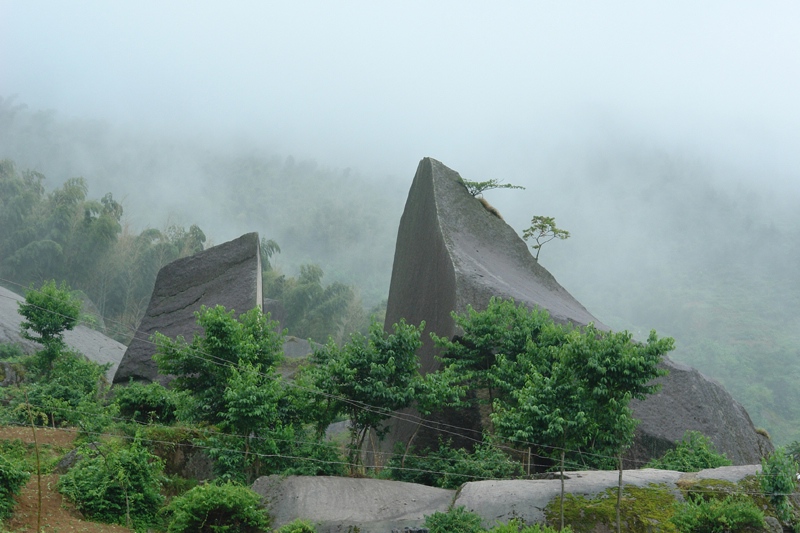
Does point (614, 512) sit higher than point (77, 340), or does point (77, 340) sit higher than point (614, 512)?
point (77, 340)

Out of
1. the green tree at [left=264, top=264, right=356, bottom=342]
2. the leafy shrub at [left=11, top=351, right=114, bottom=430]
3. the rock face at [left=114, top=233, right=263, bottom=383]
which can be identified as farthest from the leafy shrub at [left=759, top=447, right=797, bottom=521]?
the green tree at [left=264, top=264, right=356, bottom=342]

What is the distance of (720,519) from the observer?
11.8 meters

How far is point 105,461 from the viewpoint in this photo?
45.4 feet

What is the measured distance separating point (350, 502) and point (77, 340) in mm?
22825

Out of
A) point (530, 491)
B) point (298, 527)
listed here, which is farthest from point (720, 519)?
point (298, 527)

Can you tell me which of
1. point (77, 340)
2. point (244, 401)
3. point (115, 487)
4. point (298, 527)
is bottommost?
point (298, 527)

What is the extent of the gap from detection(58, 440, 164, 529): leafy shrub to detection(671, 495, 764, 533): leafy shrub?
9.20 metres

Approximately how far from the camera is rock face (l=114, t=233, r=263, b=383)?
2523 centimetres

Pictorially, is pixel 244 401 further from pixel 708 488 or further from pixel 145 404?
pixel 708 488

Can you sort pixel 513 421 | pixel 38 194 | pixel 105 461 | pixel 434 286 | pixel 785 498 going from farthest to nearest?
pixel 38 194 < pixel 434 286 < pixel 513 421 < pixel 105 461 < pixel 785 498

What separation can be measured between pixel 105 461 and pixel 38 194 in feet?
190

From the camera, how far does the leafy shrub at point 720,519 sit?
11.8 metres

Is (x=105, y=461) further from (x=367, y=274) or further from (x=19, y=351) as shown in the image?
(x=367, y=274)

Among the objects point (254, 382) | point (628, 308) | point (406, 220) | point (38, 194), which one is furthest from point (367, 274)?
point (254, 382)
